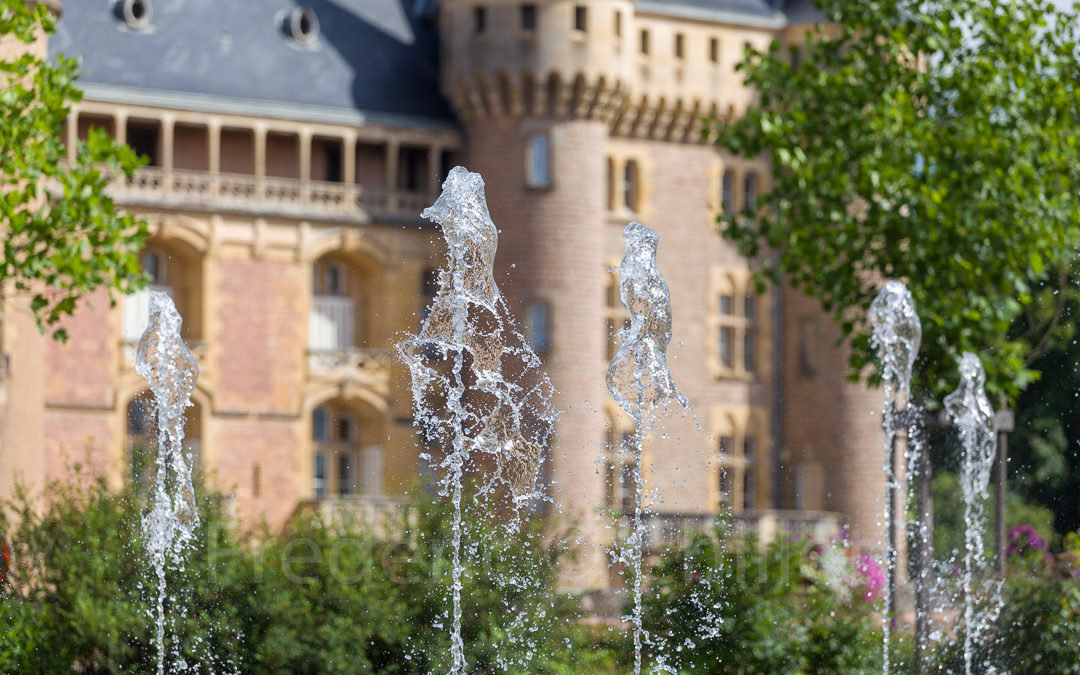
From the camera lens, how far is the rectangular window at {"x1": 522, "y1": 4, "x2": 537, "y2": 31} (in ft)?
142

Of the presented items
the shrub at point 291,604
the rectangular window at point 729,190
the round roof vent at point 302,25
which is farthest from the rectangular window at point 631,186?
the shrub at point 291,604

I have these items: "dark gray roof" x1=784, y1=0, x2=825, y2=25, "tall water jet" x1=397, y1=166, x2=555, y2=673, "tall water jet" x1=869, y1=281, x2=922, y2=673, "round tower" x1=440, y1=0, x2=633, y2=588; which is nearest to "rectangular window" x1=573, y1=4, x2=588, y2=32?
"round tower" x1=440, y1=0, x2=633, y2=588

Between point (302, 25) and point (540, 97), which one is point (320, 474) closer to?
point (540, 97)

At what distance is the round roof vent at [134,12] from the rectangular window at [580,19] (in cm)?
873

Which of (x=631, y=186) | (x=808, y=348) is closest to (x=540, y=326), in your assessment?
(x=631, y=186)

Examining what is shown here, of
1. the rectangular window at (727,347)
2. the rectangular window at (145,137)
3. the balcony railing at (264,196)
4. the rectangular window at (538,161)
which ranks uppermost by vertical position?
the rectangular window at (145,137)

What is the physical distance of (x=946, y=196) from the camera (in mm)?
23531

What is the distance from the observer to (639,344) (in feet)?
56.0

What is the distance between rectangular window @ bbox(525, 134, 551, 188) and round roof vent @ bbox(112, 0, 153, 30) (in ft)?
27.2

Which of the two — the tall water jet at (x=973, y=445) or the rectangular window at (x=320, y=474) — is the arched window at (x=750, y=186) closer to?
the rectangular window at (x=320, y=474)

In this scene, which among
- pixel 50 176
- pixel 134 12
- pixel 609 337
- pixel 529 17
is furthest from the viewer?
pixel 134 12

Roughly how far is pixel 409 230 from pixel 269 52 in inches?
185

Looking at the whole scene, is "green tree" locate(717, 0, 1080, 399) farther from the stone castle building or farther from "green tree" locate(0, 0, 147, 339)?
the stone castle building

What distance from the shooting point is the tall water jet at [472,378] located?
1686 cm
